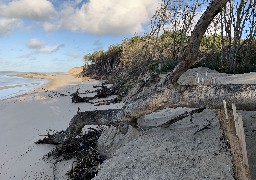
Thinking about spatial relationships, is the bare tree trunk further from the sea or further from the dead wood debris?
the sea

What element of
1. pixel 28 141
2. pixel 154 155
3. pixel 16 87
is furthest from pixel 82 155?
pixel 16 87

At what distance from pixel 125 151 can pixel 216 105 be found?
139 centimetres

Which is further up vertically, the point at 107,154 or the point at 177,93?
the point at 177,93

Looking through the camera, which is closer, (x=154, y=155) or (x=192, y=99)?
(x=192, y=99)

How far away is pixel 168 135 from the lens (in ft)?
14.0

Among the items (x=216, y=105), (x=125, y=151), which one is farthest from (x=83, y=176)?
(x=216, y=105)

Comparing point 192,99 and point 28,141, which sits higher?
point 192,99

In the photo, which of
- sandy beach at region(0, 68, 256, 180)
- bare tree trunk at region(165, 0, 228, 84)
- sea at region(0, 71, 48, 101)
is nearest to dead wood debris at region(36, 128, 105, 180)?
sandy beach at region(0, 68, 256, 180)

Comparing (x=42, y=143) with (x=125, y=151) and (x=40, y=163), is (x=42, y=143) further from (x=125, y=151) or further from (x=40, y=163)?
(x=125, y=151)

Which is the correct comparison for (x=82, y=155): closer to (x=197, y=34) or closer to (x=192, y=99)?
(x=192, y=99)

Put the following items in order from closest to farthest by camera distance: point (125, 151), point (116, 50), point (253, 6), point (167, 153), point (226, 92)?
1. point (226, 92)
2. point (167, 153)
3. point (125, 151)
4. point (253, 6)
5. point (116, 50)

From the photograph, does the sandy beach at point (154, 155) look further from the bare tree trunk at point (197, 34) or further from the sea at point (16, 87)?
the sea at point (16, 87)


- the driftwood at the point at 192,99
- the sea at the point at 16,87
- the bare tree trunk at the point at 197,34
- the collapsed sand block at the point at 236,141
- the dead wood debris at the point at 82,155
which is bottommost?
the sea at the point at 16,87

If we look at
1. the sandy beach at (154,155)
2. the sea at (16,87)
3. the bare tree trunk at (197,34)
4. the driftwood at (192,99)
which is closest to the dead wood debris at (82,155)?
the sandy beach at (154,155)
